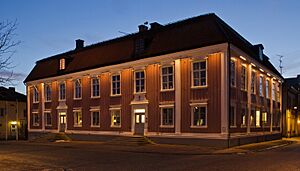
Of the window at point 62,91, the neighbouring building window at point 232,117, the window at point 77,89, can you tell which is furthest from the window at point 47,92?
the neighbouring building window at point 232,117

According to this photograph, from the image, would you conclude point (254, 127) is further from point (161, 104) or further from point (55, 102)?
point (55, 102)

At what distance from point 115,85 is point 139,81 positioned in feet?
11.0

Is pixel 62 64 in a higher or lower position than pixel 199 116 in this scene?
higher

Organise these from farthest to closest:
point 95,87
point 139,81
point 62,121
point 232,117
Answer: point 62,121, point 95,87, point 139,81, point 232,117

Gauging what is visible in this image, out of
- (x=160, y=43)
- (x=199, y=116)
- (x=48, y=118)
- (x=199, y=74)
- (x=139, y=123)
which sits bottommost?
(x=48, y=118)

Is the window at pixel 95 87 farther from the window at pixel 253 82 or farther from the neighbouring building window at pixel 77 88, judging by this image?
the window at pixel 253 82

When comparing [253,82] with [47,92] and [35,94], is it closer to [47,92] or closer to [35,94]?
[47,92]

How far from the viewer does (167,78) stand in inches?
1112

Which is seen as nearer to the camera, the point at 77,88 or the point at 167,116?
the point at 167,116

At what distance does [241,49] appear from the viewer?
27000 millimetres

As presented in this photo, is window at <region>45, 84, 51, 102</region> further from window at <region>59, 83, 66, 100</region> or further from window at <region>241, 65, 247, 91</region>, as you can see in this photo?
window at <region>241, 65, 247, 91</region>

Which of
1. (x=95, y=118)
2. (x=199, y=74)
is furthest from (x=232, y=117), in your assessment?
(x=95, y=118)

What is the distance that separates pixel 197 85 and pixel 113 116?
9.86m

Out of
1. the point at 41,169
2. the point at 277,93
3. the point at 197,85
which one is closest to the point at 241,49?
the point at 197,85
